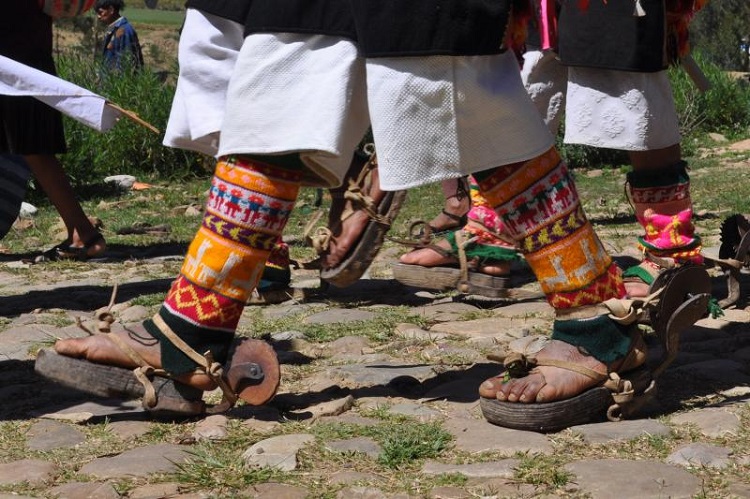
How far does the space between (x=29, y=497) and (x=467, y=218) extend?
2.59 m

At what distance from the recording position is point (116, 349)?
2.95 meters

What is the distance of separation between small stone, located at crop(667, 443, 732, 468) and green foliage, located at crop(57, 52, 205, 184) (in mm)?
6784

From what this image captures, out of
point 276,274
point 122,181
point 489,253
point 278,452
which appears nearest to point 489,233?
point 489,253

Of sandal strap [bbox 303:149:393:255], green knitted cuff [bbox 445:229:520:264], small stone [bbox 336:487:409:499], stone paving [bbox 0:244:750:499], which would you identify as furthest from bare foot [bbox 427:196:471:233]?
small stone [bbox 336:487:409:499]

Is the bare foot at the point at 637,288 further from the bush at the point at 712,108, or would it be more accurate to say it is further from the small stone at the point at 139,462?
the bush at the point at 712,108

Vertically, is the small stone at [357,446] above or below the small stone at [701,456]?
below

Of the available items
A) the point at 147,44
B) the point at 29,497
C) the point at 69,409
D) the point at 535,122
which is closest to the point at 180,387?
the point at 69,409

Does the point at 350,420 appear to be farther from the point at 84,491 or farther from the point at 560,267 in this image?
the point at 84,491

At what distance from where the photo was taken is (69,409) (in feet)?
10.3

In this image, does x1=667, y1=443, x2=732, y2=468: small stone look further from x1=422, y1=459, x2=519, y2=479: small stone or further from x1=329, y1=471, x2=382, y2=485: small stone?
x1=329, y1=471, x2=382, y2=485: small stone

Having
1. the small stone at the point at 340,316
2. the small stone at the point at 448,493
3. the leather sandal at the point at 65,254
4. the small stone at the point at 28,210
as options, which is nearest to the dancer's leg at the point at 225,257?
the small stone at the point at 448,493

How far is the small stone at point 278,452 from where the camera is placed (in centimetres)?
257

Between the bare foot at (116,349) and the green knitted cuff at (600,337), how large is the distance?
0.86m

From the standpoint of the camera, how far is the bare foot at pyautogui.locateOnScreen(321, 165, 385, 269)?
4082 mm
